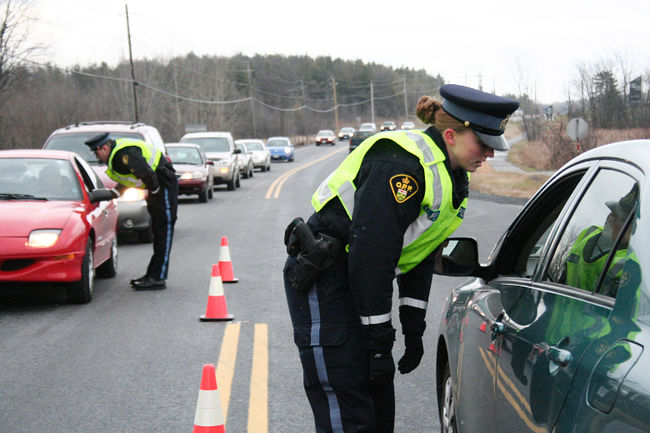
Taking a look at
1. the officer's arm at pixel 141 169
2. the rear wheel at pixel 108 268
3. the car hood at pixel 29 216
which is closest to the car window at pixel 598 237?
the car hood at pixel 29 216

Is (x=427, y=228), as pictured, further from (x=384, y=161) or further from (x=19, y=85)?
(x=19, y=85)

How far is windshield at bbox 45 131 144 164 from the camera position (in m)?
15.2

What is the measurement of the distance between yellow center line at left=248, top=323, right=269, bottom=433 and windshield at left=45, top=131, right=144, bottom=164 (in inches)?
320

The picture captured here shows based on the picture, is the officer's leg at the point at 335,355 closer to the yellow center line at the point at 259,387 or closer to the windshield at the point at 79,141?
the yellow center line at the point at 259,387

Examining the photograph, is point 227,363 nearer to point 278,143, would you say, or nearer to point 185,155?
point 185,155

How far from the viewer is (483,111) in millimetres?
3250

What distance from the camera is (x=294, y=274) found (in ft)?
11.2

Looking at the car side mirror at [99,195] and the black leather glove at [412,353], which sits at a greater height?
the car side mirror at [99,195]

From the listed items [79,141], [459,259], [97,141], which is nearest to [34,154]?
[97,141]

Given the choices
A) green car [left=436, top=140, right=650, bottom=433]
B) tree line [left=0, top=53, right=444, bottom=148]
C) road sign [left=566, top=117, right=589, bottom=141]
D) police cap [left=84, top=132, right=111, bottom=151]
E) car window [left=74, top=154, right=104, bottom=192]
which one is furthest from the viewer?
tree line [left=0, top=53, right=444, bottom=148]

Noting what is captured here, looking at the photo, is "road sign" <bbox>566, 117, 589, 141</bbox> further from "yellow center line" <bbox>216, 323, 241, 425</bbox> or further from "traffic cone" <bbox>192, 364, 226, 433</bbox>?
"traffic cone" <bbox>192, 364, 226, 433</bbox>

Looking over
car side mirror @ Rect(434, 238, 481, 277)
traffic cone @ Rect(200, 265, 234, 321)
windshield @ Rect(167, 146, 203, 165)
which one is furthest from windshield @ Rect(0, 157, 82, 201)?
windshield @ Rect(167, 146, 203, 165)

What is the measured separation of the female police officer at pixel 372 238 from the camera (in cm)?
314

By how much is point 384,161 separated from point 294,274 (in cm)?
60
